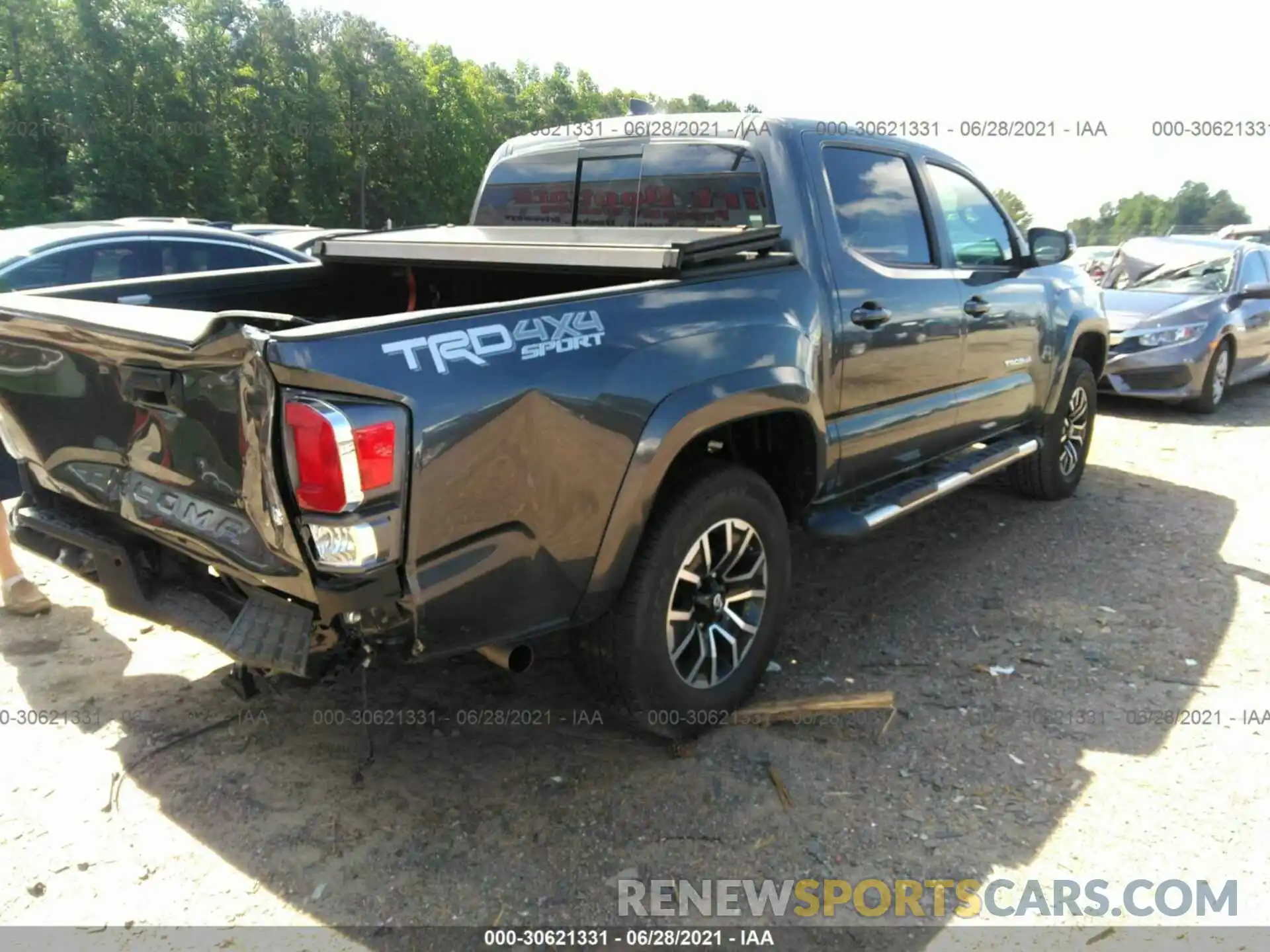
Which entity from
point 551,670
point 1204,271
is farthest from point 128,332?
point 1204,271

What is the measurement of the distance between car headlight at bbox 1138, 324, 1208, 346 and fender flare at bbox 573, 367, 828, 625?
729cm

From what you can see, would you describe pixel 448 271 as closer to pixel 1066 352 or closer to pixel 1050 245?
pixel 1050 245

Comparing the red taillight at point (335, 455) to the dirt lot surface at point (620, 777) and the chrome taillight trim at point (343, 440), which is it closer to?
the chrome taillight trim at point (343, 440)

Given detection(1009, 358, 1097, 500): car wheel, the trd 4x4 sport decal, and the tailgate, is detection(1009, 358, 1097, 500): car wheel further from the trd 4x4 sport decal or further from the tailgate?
the tailgate

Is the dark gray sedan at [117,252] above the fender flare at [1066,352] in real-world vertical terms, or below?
above

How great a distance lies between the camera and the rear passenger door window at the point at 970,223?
449 centimetres

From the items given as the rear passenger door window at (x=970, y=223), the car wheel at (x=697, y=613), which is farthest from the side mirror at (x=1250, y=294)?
the car wheel at (x=697, y=613)

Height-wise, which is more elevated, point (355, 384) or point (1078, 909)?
point (355, 384)

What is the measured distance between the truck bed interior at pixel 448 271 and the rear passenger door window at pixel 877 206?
51 centimetres

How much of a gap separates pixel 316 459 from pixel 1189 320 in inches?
359

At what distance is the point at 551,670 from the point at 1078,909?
202cm

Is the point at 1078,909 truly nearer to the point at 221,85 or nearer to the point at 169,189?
the point at 169,189

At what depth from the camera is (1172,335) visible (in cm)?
Result: 872

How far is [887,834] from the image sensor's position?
9.23 feet
